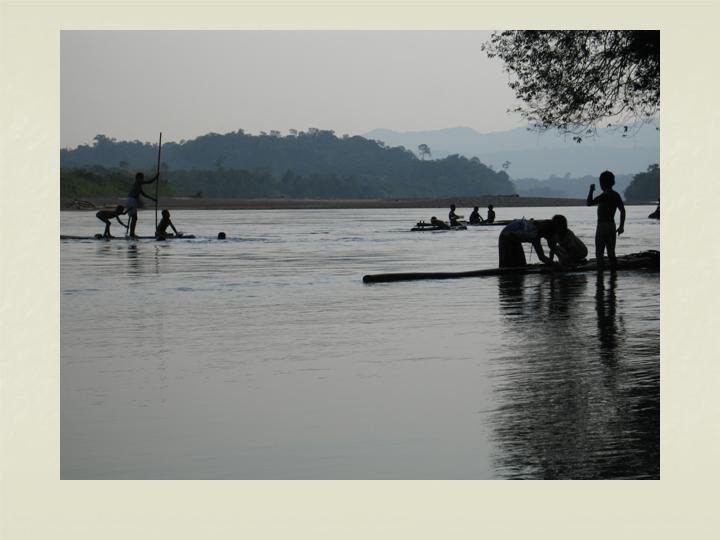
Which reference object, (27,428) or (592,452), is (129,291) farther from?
(592,452)

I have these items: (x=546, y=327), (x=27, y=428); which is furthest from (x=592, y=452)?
(x=546, y=327)

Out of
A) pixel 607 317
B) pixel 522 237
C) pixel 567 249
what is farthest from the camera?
pixel 567 249

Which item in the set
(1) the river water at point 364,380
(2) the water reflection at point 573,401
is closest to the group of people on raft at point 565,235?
(1) the river water at point 364,380

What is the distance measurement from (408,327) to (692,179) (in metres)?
3.66

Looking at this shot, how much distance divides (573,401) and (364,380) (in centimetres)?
205

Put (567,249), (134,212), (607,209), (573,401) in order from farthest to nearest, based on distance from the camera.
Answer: (134,212) → (567,249) → (607,209) → (573,401)

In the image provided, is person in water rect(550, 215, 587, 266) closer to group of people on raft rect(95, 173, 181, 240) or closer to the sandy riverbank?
A: group of people on raft rect(95, 173, 181, 240)

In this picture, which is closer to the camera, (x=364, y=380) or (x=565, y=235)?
(x=364, y=380)

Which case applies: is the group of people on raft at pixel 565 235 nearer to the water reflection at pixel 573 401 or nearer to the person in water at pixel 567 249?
the person in water at pixel 567 249

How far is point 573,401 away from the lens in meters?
8.70

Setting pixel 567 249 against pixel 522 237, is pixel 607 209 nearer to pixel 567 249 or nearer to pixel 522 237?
pixel 522 237

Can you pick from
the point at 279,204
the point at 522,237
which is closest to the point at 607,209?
the point at 522,237

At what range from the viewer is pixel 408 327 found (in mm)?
13352

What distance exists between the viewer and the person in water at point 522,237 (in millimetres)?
19000
